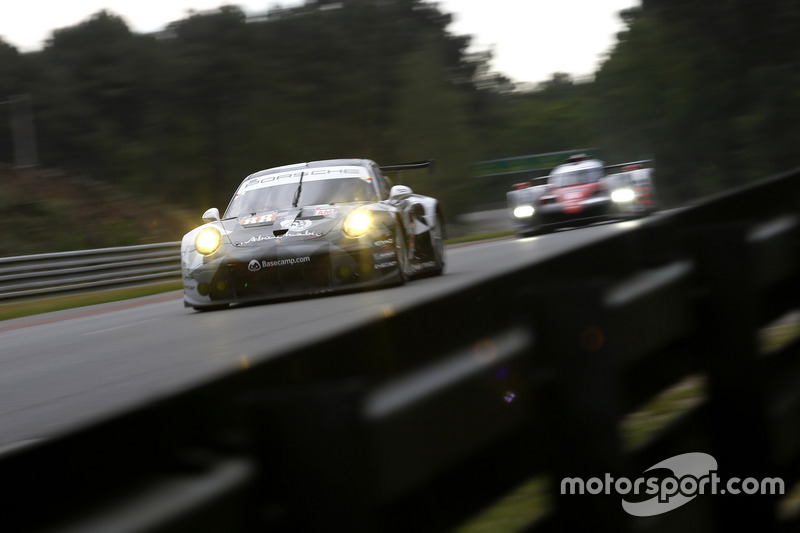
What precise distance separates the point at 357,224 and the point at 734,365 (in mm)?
8157

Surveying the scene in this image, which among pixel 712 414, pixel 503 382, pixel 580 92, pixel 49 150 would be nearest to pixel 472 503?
pixel 503 382

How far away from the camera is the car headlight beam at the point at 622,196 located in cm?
2300

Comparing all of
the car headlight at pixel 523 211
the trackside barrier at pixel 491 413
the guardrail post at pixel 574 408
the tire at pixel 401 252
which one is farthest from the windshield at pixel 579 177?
the guardrail post at pixel 574 408

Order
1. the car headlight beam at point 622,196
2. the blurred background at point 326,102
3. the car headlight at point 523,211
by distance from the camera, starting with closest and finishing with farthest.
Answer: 1. the car headlight beam at point 622,196
2. the car headlight at point 523,211
3. the blurred background at point 326,102

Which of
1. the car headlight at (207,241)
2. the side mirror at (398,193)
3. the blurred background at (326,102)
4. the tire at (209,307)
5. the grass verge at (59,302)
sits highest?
the blurred background at (326,102)

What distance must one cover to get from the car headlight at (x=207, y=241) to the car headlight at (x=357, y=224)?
Result: 1.19 meters

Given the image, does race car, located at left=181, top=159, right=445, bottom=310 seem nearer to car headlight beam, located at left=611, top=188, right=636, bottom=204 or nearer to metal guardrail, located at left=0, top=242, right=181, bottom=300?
metal guardrail, located at left=0, top=242, right=181, bottom=300

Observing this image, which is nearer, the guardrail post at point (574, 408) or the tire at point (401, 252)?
the guardrail post at point (574, 408)

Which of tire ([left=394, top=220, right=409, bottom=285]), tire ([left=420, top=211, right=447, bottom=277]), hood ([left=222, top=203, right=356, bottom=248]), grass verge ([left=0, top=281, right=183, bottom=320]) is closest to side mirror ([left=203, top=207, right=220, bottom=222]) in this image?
hood ([left=222, top=203, right=356, bottom=248])

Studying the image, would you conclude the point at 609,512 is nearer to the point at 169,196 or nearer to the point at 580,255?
the point at 580,255

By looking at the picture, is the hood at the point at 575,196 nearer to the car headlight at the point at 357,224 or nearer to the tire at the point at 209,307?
the tire at the point at 209,307

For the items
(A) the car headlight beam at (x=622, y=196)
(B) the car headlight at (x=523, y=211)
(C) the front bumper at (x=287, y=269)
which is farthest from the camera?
(B) the car headlight at (x=523, y=211)

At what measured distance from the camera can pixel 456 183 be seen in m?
50.1

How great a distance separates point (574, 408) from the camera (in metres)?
2.00
